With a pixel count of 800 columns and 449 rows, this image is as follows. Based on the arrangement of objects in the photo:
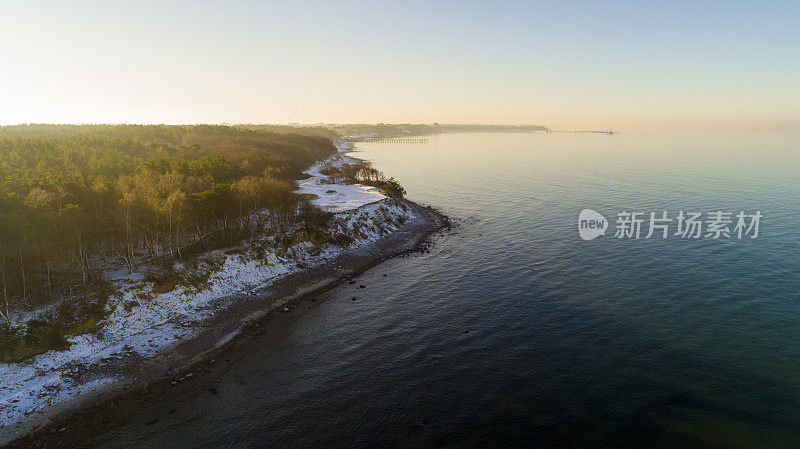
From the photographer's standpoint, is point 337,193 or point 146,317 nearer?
point 146,317

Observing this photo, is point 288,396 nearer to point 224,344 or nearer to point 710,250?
point 224,344

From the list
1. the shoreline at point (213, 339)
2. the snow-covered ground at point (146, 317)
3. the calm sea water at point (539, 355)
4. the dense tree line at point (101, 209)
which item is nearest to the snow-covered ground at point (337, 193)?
the snow-covered ground at point (146, 317)

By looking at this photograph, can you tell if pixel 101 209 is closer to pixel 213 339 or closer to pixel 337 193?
pixel 213 339

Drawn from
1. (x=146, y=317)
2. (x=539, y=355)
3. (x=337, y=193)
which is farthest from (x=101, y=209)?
(x=539, y=355)

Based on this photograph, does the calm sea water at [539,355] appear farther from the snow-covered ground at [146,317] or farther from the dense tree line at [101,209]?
the dense tree line at [101,209]

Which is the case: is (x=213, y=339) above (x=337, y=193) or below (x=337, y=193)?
below

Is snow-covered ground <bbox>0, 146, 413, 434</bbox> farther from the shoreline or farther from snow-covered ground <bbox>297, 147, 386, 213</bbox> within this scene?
snow-covered ground <bbox>297, 147, 386, 213</bbox>

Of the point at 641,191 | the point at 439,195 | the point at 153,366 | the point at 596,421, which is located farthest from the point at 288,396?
the point at 641,191
